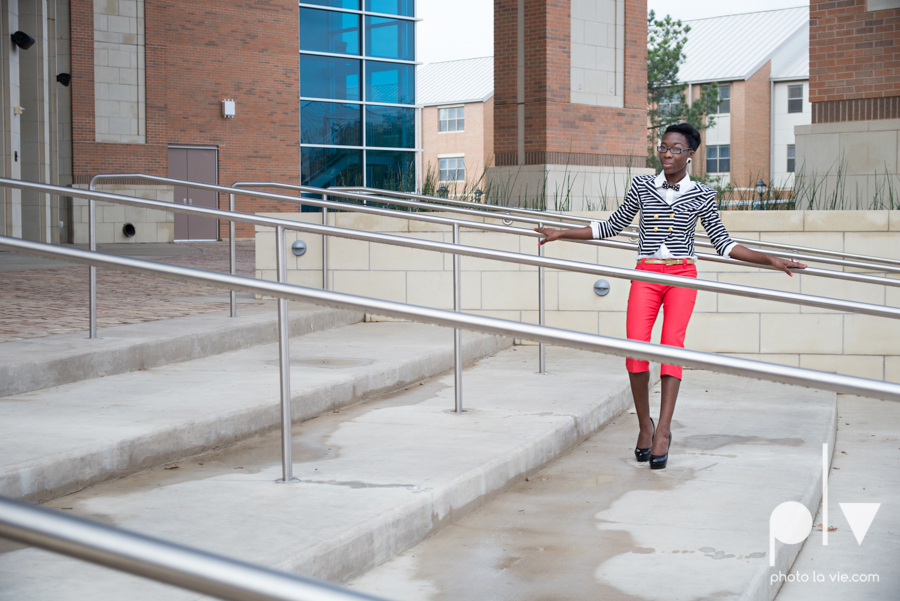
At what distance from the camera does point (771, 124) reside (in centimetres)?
4197

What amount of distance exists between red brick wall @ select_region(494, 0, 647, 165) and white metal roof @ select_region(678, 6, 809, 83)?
2864 cm

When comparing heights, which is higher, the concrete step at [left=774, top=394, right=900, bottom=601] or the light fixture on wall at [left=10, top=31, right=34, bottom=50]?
the light fixture on wall at [left=10, top=31, right=34, bottom=50]

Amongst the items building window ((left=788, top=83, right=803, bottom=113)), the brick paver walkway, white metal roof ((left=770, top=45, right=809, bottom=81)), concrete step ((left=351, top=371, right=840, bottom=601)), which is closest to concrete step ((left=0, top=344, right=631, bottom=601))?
concrete step ((left=351, top=371, right=840, bottom=601))

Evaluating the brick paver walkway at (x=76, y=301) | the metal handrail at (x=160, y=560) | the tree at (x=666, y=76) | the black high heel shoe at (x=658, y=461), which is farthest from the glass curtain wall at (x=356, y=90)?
the metal handrail at (x=160, y=560)

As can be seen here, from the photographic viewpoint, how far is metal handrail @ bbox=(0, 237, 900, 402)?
169 cm

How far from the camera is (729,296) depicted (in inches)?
287

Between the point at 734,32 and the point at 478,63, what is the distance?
13797mm

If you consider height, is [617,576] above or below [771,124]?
below

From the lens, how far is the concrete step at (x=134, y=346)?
435cm

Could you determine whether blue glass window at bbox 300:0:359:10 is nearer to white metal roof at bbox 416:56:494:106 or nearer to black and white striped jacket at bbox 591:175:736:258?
white metal roof at bbox 416:56:494:106

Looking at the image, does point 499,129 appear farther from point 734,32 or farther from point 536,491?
point 734,32

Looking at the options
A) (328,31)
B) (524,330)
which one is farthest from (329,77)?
(524,330)

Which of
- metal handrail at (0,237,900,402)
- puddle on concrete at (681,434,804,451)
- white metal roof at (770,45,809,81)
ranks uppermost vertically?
white metal roof at (770,45,809,81)

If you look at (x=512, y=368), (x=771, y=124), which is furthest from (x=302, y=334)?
(x=771, y=124)
